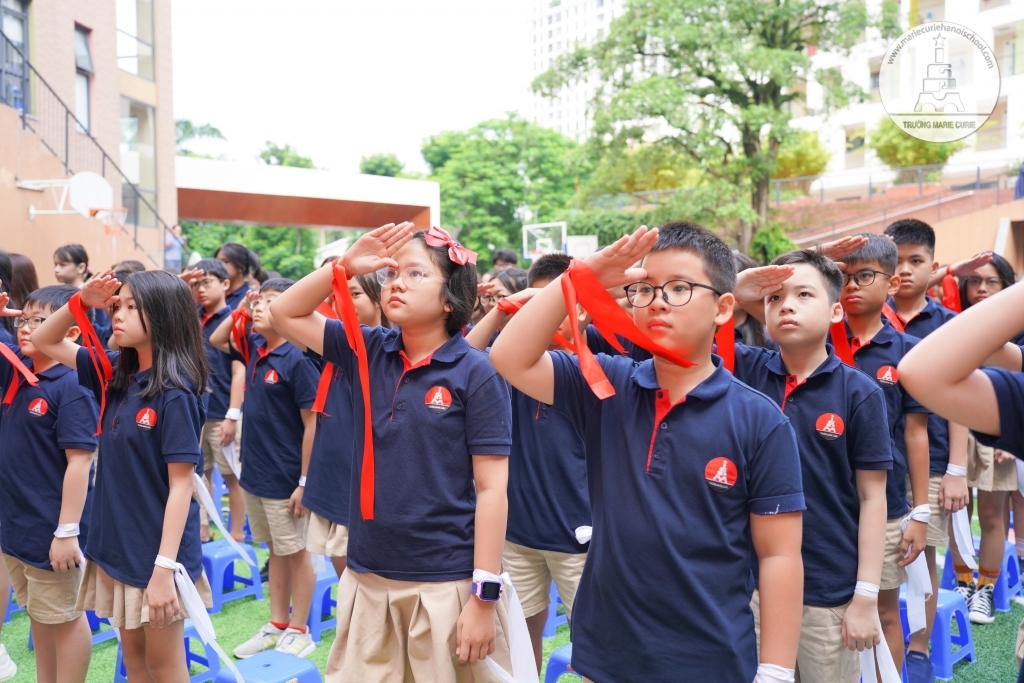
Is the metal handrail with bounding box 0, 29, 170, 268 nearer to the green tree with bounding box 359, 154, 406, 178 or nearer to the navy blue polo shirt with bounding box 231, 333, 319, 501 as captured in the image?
the navy blue polo shirt with bounding box 231, 333, 319, 501

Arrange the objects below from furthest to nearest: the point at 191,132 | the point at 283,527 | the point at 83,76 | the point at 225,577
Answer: the point at 191,132 → the point at 83,76 → the point at 225,577 → the point at 283,527

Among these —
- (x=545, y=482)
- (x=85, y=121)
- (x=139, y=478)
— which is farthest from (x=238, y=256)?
(x=85, y=121)

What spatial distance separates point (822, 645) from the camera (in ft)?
8.34

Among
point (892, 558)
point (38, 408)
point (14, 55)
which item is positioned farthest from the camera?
point (14, 55)

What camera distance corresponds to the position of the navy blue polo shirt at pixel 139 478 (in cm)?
288

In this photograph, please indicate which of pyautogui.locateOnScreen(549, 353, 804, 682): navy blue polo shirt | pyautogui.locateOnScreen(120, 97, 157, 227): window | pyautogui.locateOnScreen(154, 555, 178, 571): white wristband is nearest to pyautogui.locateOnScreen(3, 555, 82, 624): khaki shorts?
pyautogui.locateOnScreen(154, 555, 178, 571): white wristband

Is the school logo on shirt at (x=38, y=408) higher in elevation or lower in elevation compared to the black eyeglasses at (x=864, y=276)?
lower

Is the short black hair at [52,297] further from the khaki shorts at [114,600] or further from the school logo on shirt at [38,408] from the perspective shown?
the khaki shorts at [114,600]

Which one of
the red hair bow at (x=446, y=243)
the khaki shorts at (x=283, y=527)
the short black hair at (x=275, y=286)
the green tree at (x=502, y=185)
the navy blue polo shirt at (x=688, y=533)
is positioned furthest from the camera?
the green tree at (x=502, y=185)

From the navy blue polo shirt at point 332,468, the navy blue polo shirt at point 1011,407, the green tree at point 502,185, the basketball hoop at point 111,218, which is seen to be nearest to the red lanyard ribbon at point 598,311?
the navy blue polo shirt at point 1011,407

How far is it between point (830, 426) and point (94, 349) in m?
2.57

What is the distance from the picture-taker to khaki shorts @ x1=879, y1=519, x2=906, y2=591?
119 inches

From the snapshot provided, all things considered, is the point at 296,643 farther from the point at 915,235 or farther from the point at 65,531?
the point at 915,235

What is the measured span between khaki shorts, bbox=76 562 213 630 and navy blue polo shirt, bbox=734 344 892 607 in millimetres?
2059
